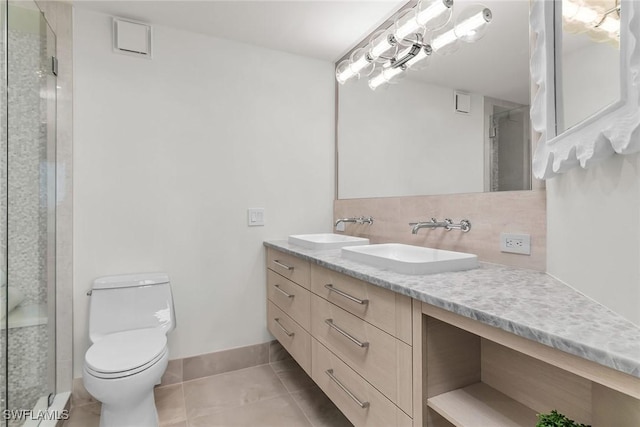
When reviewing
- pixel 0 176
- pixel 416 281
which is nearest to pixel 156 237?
pixel 0 176

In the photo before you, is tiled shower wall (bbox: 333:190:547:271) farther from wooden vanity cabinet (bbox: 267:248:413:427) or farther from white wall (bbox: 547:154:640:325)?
wooden vanity cabinet (bbox: 267:248:413:427)

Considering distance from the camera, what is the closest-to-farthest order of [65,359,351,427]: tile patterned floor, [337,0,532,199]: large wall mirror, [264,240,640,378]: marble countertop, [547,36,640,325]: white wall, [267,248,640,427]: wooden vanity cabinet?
[264,240,640,378]: marble countertop
[547,36,640,325]: white wall
[267,248,640,427]: wooden vanity cabinet
[337,0,532,199]: large wall mirror
[65,359,351,427]: tile patterned floor

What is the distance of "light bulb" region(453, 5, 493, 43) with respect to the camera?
1.50m

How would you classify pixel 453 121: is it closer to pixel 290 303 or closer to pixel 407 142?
pixel 407 142

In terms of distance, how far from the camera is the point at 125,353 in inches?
60.6

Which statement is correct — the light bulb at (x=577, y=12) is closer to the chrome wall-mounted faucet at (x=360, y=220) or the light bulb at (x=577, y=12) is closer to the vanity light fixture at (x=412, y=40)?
the vanity light fixture at (x=412, y=40)

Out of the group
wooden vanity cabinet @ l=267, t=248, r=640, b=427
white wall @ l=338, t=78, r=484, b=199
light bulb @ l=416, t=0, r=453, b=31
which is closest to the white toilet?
wooden vanity cabinet @ l=267, t=248, r=640, b=427

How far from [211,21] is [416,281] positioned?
2029 mm

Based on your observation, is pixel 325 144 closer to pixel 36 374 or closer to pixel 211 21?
pixel 211 21

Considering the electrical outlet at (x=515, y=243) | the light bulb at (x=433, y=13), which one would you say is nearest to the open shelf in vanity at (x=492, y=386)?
the electrical outlet at (x=515, y=243)

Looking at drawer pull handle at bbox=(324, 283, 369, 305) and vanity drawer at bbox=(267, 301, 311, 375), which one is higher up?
drawer pull handle at bbox=(324, 283, 369, 305)

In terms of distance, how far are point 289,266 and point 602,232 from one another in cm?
150

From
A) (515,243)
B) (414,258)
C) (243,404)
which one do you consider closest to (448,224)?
(414,258)

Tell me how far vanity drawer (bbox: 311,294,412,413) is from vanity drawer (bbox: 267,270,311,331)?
135 mm
